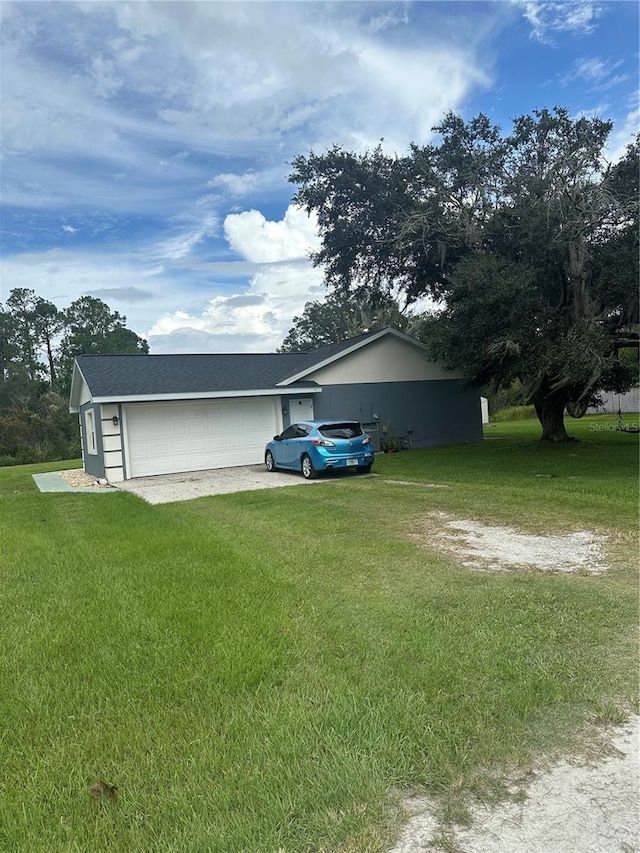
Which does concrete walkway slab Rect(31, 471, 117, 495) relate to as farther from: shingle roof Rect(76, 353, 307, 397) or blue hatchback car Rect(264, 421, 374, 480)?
blue hatchback car Rect(264, 421, 374, 480)

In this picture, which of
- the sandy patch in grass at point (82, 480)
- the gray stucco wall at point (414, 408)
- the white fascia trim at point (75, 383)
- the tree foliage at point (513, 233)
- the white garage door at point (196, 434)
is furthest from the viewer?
the gray stucco wall at point (414, 408)

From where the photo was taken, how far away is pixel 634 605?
13.5 feet

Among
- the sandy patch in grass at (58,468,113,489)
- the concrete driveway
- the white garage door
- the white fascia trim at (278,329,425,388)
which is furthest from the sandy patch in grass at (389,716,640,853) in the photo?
the white fascia trim at (278,329,425,388)

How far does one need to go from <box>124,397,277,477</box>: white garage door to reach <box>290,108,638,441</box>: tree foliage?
595cm

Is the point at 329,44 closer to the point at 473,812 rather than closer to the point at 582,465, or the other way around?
the point at 582,465

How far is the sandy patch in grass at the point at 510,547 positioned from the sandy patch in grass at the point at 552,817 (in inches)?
121

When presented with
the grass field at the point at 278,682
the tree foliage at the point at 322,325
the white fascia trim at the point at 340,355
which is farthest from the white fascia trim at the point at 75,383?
the tree foliage at the point at 322,325

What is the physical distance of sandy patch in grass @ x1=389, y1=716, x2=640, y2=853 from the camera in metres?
1.92

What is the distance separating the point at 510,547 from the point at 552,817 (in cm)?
426

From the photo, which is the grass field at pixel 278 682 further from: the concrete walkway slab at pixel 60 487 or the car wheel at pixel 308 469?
the concrete walkway slab at pixel 60 487

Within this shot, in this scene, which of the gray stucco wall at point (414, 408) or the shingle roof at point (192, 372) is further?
the gray stucco wall at point (414, 408)

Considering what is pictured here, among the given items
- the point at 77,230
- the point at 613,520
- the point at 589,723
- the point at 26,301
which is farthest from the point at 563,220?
the point at 26,301

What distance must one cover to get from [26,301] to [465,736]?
5926cm

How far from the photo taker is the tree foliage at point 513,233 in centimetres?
1232
